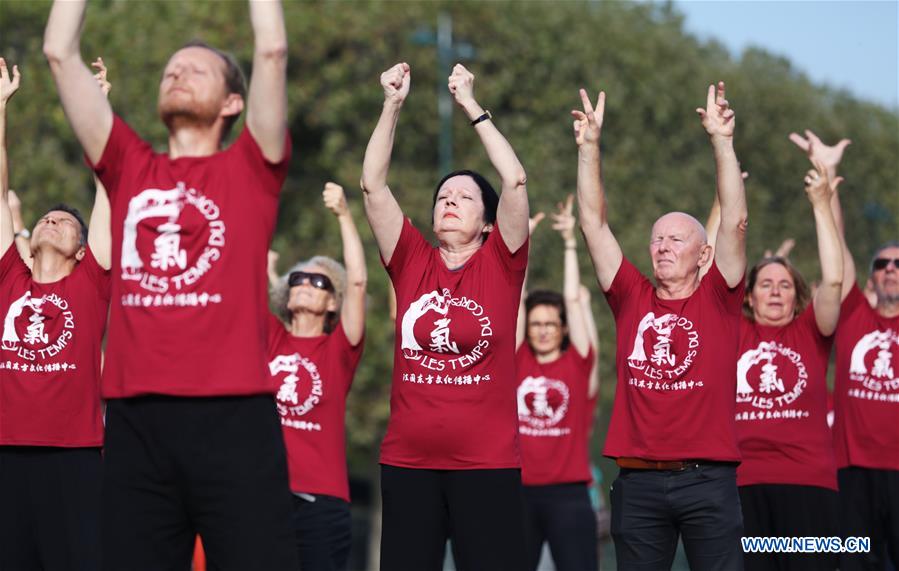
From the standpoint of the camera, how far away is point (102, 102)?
4.96m

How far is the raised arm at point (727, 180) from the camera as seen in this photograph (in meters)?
6.68

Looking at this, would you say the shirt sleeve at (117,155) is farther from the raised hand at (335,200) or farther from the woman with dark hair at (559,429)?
the woman with dark hair at (559,429)

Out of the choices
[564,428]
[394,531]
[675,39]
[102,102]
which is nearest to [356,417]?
[675,39]

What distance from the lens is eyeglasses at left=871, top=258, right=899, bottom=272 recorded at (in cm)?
927

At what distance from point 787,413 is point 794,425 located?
0.08 metres

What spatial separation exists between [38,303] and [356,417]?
16.9 metres

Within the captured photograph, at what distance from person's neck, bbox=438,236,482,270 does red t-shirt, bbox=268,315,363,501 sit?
60.7 inches

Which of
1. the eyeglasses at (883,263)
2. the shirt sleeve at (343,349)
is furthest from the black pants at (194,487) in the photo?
the eyeglasses at (883,263)

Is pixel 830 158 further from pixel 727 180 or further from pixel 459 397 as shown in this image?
pixel 459 397

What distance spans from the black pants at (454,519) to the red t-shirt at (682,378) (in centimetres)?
85

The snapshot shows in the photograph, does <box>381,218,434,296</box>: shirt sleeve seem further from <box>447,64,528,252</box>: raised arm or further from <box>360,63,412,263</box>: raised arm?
<box>447,64,528,252</box>: raised arm

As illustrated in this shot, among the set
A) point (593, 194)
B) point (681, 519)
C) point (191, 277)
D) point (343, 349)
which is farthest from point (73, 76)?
point (681, 519)

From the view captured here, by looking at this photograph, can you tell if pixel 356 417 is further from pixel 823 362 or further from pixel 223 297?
pixel 223 297

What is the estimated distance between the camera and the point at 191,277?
4.79 m
